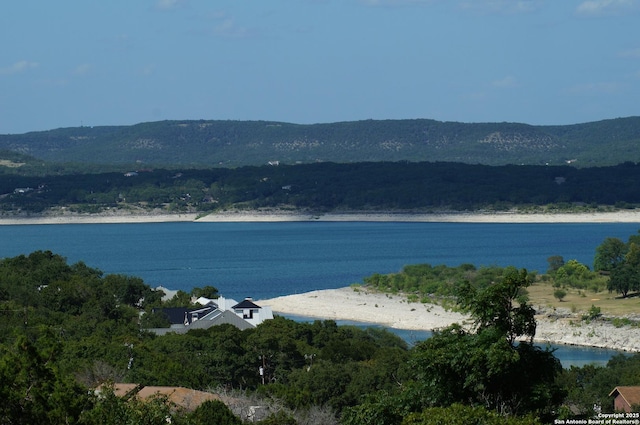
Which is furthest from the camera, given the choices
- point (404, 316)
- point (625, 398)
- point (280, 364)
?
point (404, 316)

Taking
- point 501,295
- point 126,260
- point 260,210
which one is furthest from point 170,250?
point 501,295

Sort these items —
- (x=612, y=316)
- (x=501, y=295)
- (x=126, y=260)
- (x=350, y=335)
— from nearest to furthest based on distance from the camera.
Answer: (x=501, y=295) < (x=350, y=335) < (x=612, y=316) < (x=126, y=260)

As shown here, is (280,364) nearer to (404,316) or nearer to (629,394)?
(629,394)

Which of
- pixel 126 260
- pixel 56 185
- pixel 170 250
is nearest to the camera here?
pixel 126 260

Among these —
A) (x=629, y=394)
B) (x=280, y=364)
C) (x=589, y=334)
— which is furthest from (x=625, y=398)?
(x=589, y=334)

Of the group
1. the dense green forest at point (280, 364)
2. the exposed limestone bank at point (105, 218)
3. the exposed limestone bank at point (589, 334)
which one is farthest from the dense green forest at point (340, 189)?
the dense green forest at point (280, 364)

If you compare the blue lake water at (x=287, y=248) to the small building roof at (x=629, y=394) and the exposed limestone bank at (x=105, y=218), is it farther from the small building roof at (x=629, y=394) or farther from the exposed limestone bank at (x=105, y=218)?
the small building roof at (x=629, y=394)

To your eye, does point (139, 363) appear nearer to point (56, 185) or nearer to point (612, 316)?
point (612, 316)
